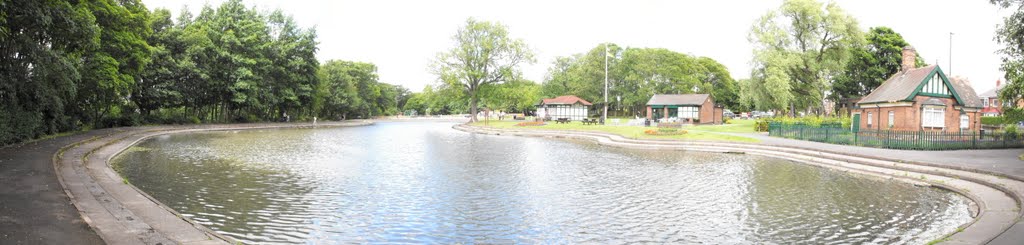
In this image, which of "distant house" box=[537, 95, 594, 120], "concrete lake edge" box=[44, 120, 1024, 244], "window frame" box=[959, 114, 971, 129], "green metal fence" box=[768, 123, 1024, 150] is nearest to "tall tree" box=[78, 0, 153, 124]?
"concrete lake edge" box=[44, 120, 1024, 244]

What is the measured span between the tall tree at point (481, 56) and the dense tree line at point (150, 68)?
1814 cm

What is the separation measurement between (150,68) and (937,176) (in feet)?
181

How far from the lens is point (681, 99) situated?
7075 centimetres

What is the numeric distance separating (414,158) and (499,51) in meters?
49.3

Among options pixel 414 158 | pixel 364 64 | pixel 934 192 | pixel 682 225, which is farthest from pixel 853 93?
pixel 364 64

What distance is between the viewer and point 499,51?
71.6 m

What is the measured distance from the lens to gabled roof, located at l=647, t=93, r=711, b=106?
67938 mm

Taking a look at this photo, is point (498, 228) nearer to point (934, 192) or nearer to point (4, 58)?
point (934, 192)

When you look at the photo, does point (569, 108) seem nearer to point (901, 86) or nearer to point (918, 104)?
point (901, 86)

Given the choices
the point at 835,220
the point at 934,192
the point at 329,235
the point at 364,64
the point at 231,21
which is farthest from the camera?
the point at 364,64

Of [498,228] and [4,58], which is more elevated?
[4,58]

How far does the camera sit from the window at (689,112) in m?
68.1

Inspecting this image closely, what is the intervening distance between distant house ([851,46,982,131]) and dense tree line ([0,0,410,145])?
153 ft

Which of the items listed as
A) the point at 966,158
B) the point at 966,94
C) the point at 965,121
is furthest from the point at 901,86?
the point at 966,158
